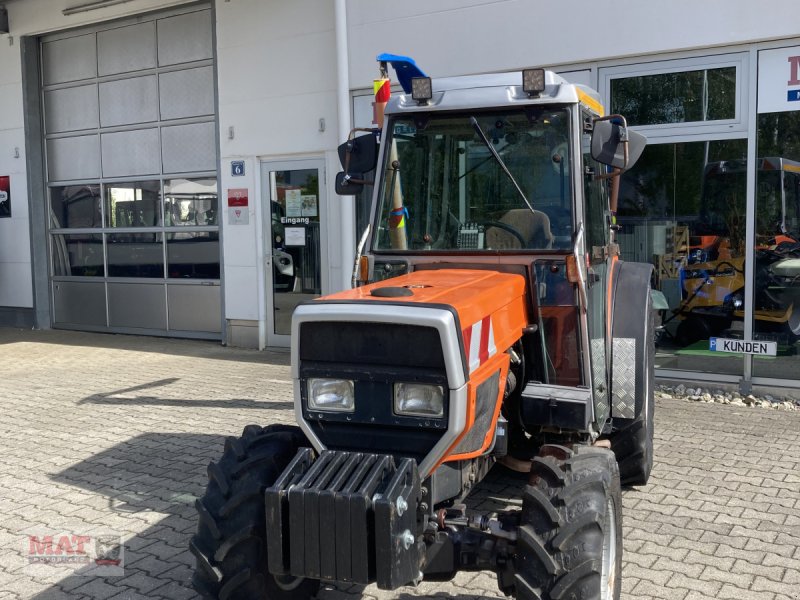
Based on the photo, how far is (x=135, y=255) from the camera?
40.5 ft

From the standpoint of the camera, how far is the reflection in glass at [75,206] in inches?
502

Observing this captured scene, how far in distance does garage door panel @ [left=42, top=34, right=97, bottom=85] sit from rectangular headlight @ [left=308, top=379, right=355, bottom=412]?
34.5ft

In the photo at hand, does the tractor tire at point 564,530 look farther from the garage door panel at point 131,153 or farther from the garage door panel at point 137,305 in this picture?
the garage door panel at point 131,153

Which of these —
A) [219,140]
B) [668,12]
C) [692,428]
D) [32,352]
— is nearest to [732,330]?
[692,428]

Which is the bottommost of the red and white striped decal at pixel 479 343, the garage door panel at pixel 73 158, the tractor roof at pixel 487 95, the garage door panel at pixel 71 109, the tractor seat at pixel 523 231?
the red and white striped decal at pixel 479 343

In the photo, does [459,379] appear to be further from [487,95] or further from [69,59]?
[69,59]

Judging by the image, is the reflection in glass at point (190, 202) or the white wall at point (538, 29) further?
the reflection in glass at point (190, 202)

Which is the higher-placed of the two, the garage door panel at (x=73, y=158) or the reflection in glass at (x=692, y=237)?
the garage door panel at (x=73, y=158)

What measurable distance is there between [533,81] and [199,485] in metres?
3.27

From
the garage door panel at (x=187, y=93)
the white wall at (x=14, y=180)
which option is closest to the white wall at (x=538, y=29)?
the garage door panel at (x=187, y=93)

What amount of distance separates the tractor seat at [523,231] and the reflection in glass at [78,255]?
970cm

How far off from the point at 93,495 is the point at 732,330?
5.63m

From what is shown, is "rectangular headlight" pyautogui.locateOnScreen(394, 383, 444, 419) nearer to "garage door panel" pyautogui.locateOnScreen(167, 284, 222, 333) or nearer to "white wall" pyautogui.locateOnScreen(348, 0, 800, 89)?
"white wall" pyautogui.locateOnScreen(348, 0, 800, 89)

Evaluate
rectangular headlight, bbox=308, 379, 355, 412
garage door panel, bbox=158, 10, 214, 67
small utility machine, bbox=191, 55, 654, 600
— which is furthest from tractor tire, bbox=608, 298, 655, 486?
garage door panel, bbox=158, 10, 214, 67
